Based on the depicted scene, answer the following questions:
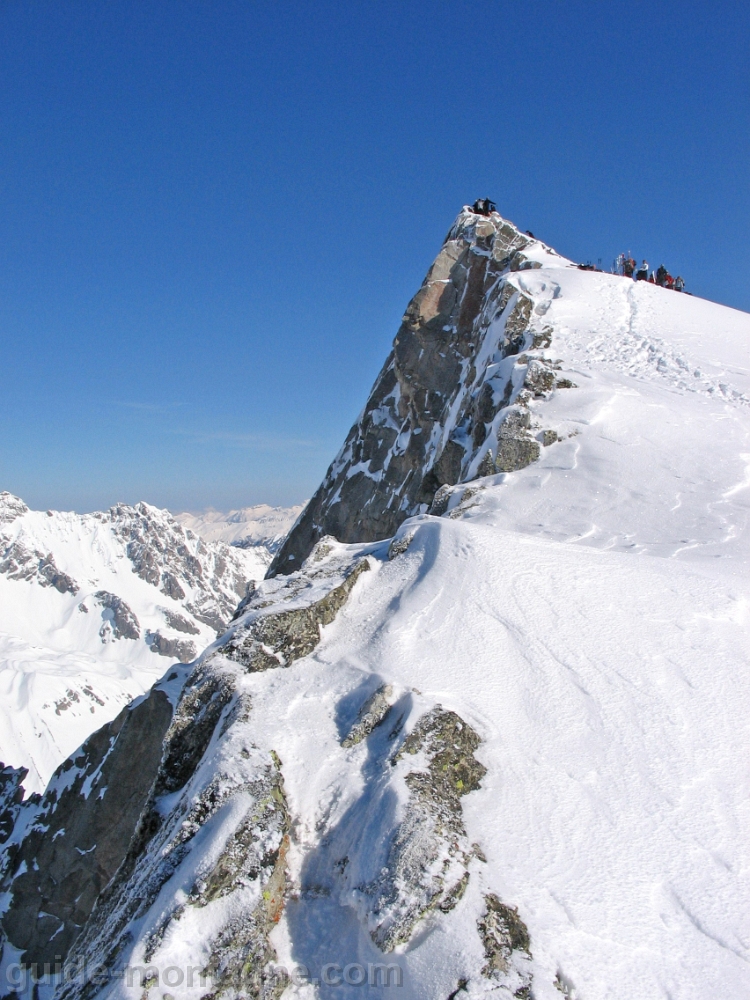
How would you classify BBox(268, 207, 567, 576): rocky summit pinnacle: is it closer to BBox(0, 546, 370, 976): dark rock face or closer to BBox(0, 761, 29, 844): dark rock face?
BBox(0, 761, 29, 844): dark rock face

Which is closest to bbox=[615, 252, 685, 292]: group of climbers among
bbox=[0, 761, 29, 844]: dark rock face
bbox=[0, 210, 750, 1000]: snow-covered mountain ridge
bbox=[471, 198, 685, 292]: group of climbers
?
bbox=[471, 198, 685, 292]: group of climbers

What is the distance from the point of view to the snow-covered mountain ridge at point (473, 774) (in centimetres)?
604

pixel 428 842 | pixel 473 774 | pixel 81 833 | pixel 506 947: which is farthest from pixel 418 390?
pixel 506 947

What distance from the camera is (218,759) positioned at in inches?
319

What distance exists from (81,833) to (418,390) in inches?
1275

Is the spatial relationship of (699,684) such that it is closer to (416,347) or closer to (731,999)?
(731,999)

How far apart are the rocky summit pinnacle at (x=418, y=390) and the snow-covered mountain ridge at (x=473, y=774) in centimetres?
2301

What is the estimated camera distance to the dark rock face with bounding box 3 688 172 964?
917 inches

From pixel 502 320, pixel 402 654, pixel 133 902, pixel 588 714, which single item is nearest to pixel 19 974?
pixel 133 902

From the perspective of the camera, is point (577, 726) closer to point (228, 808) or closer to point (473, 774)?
point (473, 774)

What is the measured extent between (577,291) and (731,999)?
1334 inches

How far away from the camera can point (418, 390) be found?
44219 millimetres

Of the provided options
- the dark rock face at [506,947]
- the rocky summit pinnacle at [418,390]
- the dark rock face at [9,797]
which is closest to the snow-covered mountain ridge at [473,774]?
the dark rock face at [506,947]

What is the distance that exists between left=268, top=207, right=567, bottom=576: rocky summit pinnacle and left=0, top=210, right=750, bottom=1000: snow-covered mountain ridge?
2301cm
